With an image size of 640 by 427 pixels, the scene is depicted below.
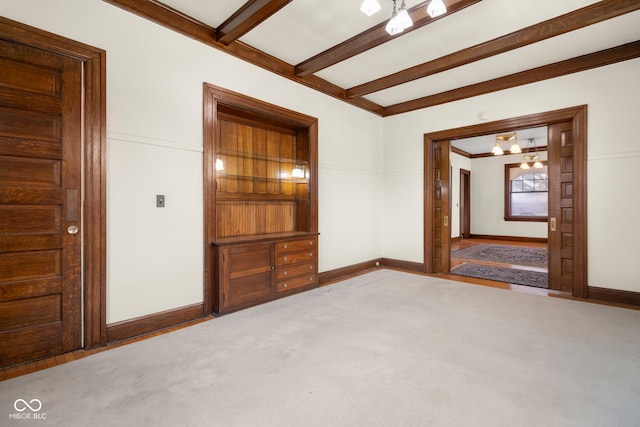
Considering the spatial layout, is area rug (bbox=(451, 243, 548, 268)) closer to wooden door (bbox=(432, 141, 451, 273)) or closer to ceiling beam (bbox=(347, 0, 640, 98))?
wooden door (bbox=(432, 141, 451, 273))

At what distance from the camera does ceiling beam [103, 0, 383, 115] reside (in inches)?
108

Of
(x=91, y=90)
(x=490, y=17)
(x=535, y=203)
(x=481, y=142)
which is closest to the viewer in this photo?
(x=91, y=90)

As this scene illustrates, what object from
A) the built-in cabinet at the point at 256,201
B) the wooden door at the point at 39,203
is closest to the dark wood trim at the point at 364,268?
the built-in cabinet at the point at 256,201

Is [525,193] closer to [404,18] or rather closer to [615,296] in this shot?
[615,296]

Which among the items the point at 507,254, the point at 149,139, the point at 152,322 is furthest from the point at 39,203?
the point at 507,254

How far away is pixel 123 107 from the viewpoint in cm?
266

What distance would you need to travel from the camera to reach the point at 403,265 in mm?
5516

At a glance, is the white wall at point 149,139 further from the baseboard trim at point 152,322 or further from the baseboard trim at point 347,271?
the baseboard trim at point 347,271

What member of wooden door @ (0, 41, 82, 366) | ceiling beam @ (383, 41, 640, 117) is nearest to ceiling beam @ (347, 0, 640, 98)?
ceiling beam @ (383, 41, 640, 117)

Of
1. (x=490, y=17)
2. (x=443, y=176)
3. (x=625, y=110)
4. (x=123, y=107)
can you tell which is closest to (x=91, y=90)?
(x=123, y=107)

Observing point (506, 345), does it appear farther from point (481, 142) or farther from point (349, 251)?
point (481, 142)

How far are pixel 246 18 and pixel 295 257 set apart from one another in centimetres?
268

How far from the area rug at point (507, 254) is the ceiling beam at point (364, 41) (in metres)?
5.06

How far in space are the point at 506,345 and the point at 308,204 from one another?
2.80 metres
